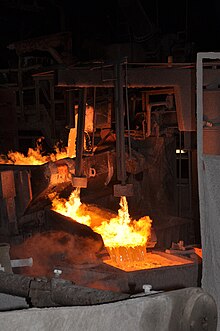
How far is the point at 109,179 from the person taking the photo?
1238cm

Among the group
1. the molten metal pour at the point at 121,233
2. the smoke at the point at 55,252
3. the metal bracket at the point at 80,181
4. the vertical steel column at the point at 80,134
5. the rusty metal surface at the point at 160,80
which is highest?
the rusty metal surface at the point at 160,80

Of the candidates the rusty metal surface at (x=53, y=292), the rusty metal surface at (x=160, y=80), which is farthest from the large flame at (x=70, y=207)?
the rusty metal surface at (x=53, y=292)

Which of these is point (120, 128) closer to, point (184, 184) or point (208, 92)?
point (208, 92)

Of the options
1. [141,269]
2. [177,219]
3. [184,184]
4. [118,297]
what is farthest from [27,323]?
[184,184]

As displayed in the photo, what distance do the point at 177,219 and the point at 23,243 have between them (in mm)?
5263

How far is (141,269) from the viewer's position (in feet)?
28.1

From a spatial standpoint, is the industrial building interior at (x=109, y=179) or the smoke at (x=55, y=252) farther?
the smoke at (x=55, y=252)

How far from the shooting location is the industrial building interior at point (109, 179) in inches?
95.6

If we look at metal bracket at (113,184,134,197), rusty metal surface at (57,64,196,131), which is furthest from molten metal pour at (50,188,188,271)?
rusty metal surface at (57,64,196,131)

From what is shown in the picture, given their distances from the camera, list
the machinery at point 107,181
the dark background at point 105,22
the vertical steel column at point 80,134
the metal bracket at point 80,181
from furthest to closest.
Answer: the dark background at point 105,22 → the vertical steel column at point 80,134 → the metal bracket at point 80,181 → the machinery at point 107,181

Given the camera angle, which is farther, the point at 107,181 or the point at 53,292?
the point at 107,181

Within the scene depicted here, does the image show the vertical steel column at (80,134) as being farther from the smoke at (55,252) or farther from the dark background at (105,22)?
the dark background at (105,22)

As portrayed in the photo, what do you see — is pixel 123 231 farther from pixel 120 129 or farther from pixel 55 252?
pixel 120 129

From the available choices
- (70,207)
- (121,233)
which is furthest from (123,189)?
(70,207)
